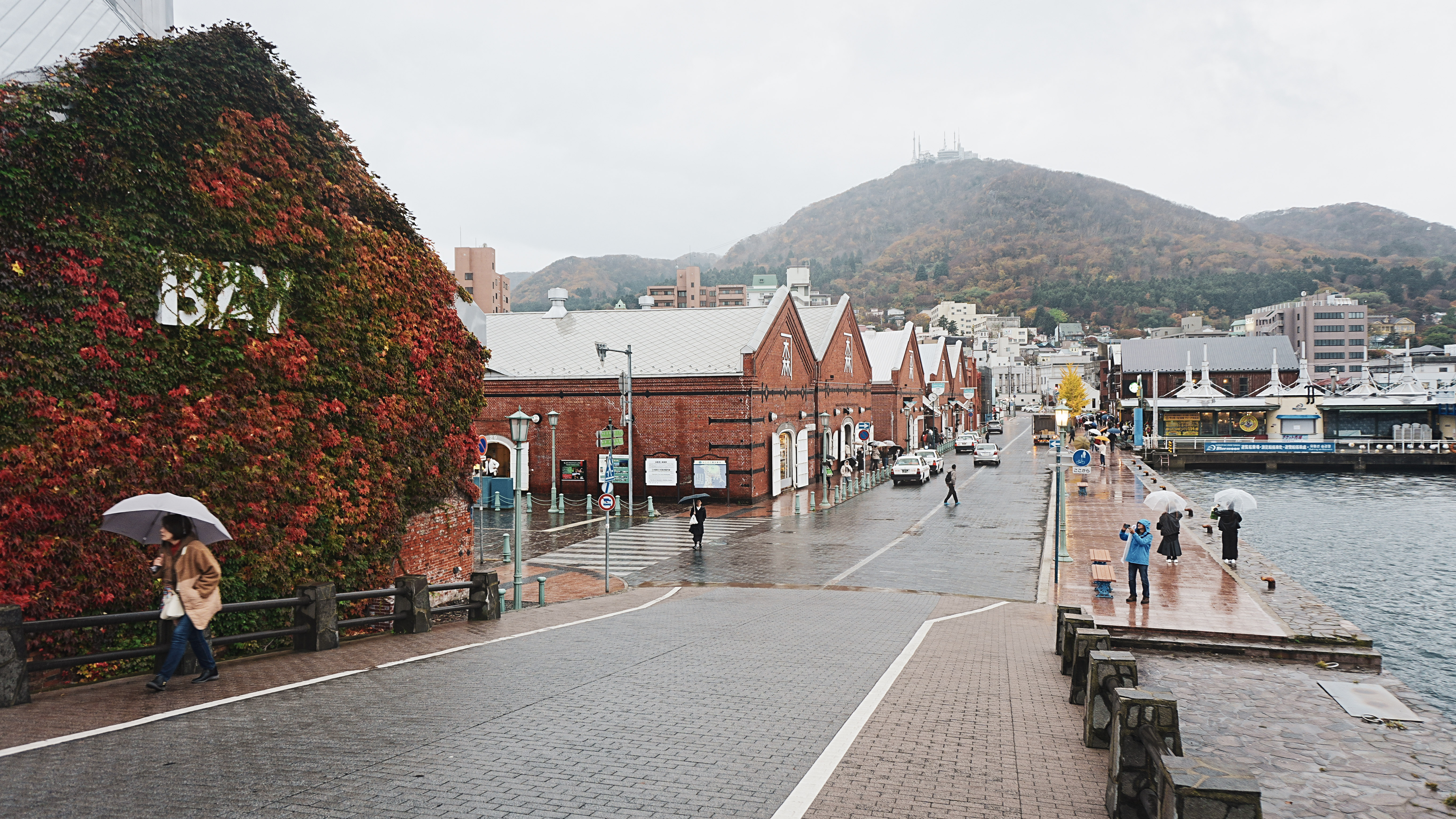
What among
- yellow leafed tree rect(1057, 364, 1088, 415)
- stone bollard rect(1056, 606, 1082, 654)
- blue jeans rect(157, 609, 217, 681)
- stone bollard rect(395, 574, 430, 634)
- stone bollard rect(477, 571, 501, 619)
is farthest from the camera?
yellow leafed tree rect(1057, 364, 1088, 415)

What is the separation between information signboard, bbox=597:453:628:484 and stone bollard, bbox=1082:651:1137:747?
2657cm

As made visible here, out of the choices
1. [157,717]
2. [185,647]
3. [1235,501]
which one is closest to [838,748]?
[157,717]

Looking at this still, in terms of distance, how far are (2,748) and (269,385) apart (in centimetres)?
550

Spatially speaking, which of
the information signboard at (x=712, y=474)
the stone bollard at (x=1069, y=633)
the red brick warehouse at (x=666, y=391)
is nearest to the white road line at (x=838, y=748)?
the stone bollard at (x=1069, y=633)

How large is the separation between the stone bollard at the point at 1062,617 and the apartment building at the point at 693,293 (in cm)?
14147

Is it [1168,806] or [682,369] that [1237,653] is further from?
[682,369]

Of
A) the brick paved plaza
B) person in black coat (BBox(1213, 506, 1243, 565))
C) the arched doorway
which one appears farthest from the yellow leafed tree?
the brick paved plaza

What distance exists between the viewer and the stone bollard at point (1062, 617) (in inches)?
432

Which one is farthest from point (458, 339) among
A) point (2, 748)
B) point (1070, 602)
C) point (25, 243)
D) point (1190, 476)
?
point (1190, 476)

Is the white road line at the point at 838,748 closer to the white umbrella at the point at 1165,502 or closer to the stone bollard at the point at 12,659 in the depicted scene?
the stone bollard at the point at 12,659

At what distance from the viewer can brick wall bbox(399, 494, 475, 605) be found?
14.1 meters

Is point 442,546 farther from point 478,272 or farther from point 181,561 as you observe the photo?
point 478,272

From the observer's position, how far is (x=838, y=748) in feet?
23.1

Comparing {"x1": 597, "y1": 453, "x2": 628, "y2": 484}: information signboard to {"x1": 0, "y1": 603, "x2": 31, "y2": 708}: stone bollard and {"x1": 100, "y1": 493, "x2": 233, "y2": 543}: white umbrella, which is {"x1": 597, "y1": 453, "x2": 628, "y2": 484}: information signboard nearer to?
{"x1": 100, "y1": 493, "x2": 233, "y2": 543}: white umbrella
